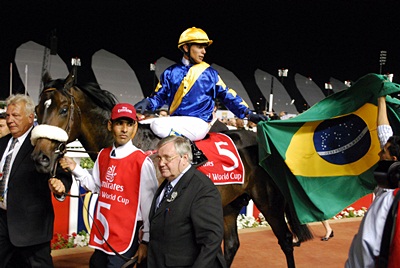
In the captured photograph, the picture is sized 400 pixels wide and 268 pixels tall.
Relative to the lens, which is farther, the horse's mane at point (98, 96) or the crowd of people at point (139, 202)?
the horse's mane at point (98, 96)

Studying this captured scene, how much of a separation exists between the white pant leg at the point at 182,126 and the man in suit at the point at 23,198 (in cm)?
83

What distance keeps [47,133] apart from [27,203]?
49 centimetres

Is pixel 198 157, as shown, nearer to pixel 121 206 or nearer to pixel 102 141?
pixel 102 141

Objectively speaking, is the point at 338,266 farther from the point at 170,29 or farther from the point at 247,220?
the point at 170,29

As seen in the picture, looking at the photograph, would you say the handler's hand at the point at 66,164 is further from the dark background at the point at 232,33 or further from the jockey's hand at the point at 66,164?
the dark background at the point at 232,33

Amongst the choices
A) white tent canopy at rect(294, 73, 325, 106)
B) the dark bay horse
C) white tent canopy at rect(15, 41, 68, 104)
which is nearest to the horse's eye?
the dark bay horse

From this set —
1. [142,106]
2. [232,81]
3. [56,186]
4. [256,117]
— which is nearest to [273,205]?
[256,117]

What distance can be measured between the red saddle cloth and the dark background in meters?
11.2

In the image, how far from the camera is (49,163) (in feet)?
9.06

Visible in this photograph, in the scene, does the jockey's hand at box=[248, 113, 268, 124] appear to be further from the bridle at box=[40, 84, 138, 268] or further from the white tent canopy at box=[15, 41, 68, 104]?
A: the white tent canopy at box=[15, 41, 68, 104]

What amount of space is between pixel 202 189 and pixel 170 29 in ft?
50.3

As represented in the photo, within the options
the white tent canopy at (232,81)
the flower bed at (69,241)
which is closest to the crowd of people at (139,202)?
the flower bed at (69,241)

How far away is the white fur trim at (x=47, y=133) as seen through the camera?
281 cm

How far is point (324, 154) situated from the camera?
413cm
